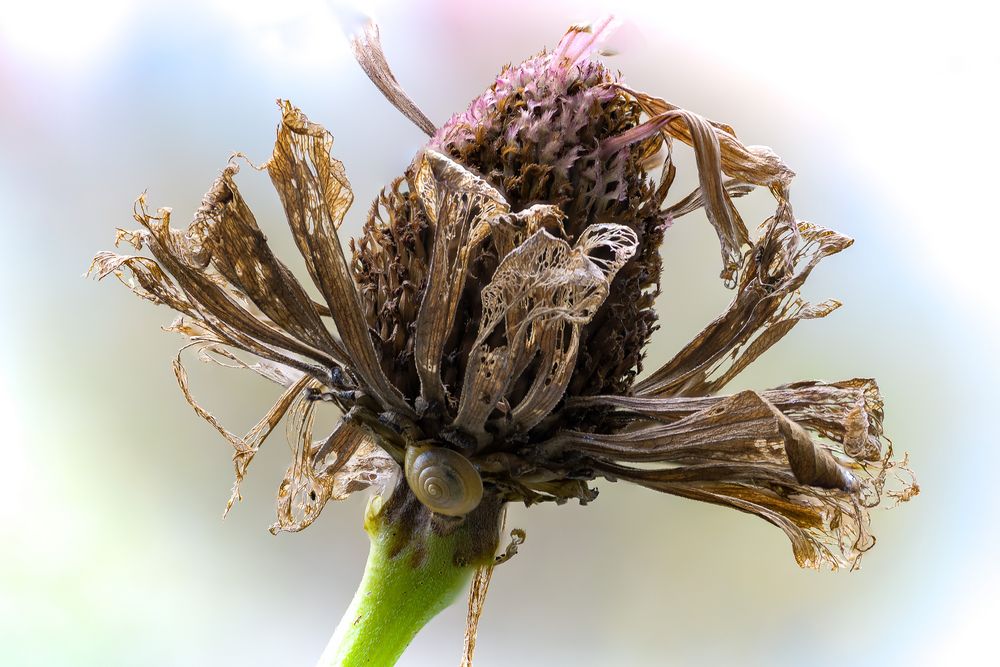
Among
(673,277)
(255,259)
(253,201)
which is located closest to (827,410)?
(255,259)

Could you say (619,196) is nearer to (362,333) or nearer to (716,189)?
(716,189)

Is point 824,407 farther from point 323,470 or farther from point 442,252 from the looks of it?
point 323,470

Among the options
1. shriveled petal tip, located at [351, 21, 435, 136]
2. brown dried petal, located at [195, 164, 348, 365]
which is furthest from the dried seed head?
shriveled petal tip, located at [351, 21, 435, 136]

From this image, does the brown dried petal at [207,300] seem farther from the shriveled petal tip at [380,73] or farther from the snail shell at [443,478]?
the shriveled petal tip at [380,73]

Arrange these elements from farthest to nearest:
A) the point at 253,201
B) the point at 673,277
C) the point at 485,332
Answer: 1. the point at 673,277
2. the point at 253,201
3. the point at 485,332

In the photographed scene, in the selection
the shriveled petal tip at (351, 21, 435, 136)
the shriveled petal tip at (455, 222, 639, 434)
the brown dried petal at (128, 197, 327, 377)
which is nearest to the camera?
the shriveled petal tip at (455, 222, 639, 434)

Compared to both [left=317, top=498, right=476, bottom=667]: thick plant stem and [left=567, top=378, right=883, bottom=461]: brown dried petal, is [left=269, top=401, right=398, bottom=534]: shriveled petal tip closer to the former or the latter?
[left=317, top=498, right=476, bottom=667]: thick plant stem

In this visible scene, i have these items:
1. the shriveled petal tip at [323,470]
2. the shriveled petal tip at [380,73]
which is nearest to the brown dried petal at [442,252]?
the shriveled petal tip at [323,470]

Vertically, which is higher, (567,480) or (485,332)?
(485,332)
